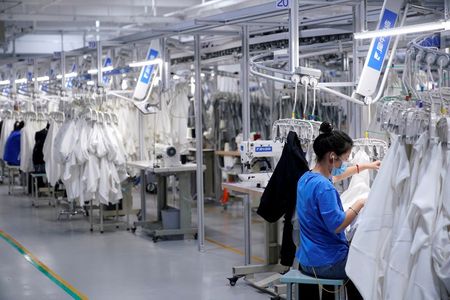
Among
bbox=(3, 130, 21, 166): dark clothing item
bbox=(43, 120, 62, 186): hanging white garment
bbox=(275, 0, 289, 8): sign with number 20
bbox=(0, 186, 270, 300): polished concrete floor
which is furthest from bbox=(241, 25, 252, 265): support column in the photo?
bbox=(3, 130, 21, 166): dark clothing item

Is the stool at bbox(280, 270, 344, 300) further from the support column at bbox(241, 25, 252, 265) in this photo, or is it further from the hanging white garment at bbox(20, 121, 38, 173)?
the hanging white garment at bbox(20, 121, 38, 173)

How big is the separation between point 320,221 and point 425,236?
1.03 meters

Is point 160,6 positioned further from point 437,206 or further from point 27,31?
point 437,206

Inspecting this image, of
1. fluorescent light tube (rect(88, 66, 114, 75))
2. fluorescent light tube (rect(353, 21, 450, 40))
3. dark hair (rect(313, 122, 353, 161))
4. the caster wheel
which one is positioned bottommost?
the caster wheel

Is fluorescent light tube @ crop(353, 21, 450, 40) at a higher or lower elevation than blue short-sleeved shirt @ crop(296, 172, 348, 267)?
higher

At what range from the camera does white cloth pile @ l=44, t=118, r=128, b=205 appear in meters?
9.54

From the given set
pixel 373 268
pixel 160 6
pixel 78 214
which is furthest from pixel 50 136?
pixel 373 268

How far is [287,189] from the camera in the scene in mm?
5297

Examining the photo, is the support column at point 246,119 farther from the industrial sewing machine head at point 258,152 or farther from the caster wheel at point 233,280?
the industrial sewing machine head at point 258,152

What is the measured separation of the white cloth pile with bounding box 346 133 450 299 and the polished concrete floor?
9.03 ft

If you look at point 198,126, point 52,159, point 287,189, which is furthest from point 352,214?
point 52,159

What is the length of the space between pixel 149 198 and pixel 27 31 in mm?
4474

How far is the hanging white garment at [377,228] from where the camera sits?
12.1 ft

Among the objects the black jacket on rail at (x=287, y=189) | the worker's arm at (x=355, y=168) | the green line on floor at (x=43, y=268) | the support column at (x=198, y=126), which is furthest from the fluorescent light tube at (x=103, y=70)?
the worker's arm at (x=355, y=168)
